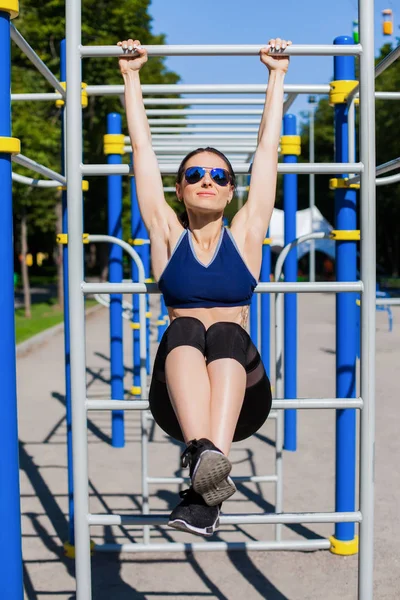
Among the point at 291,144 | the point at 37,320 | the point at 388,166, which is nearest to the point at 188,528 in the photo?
the point at 388,166

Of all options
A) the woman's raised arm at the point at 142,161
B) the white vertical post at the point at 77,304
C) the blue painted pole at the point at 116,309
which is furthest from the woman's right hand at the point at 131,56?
the blue painted pole at the point at 116,309

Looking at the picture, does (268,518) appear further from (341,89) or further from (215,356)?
(341,89)

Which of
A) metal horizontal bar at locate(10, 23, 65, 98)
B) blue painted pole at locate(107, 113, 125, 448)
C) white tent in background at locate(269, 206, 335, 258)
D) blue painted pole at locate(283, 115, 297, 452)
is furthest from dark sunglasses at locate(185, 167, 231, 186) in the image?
white tent in background at locate(269, 206, 335, 258)

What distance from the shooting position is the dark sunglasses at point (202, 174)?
8.00 ft

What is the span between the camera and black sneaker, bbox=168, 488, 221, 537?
2.06 meters

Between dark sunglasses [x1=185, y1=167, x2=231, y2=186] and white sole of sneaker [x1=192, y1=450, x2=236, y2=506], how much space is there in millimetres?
906

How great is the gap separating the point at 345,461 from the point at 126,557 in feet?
4.09

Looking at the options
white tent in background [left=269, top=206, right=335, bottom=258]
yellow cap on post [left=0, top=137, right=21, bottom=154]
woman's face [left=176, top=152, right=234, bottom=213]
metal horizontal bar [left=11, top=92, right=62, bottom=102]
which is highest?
white tent in background [left=269, top=206, right=335, bottom=258]

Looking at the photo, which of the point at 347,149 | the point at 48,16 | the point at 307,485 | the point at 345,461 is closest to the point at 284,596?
the point at 345,461

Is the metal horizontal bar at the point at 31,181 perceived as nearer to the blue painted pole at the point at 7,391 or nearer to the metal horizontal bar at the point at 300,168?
the metal horizontal bar at the point at 300,168

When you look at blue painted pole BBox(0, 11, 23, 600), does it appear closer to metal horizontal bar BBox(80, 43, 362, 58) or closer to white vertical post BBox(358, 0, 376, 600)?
metal horizontal bar BBox(80, 43, 362, 58)

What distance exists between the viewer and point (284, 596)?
11.2ft

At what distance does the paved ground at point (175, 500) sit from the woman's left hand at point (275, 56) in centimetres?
229

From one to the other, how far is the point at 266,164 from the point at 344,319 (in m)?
1.43
